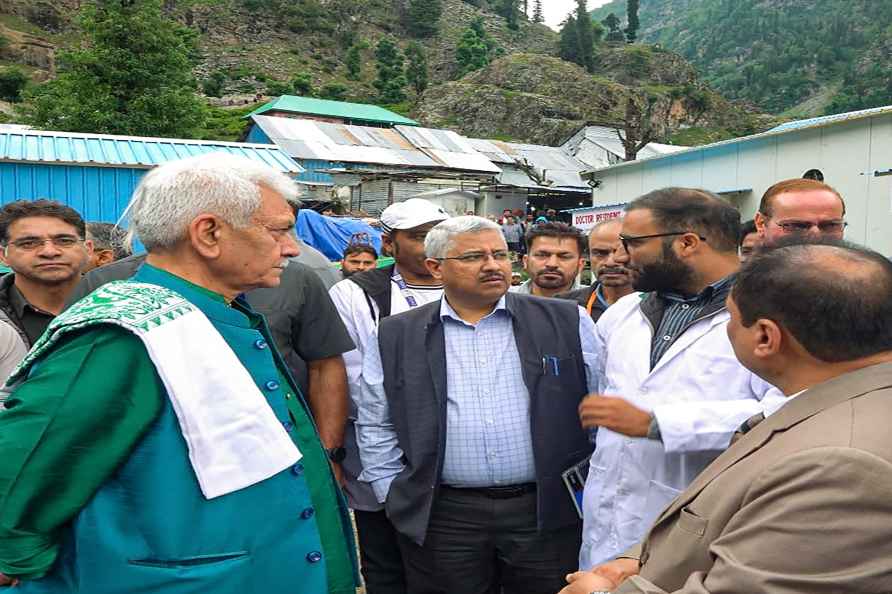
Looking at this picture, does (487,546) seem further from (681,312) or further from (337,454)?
(681,312)

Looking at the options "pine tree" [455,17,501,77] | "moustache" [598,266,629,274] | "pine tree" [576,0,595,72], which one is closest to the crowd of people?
"moustache" [598,266,629,274]

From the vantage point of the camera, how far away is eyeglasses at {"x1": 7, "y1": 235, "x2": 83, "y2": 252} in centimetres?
323

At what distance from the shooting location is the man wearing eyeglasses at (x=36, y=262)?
3.15m

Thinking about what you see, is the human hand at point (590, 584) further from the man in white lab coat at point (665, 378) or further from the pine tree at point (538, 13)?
the pine tree at point (538, 13)

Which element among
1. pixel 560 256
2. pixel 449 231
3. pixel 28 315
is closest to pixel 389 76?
pixel 560 256

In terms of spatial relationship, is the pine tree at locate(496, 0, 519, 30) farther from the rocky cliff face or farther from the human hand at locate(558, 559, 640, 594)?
the human hand at locate(558, 559, 640, 594)

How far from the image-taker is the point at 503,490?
2.70m

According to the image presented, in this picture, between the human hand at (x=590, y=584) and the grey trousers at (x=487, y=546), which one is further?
the grey trousers at (x=487, y=546)

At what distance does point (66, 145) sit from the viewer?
10.3 metres

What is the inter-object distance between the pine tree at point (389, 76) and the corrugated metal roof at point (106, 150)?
176 feet

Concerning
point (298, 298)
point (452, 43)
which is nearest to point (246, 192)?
point (298, 298)

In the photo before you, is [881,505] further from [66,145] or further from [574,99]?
[574,99]

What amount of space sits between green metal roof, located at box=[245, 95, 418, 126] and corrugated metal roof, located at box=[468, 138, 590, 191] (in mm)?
10440

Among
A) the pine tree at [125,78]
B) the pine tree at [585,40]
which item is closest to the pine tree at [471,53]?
the pine tree at [585,40]
